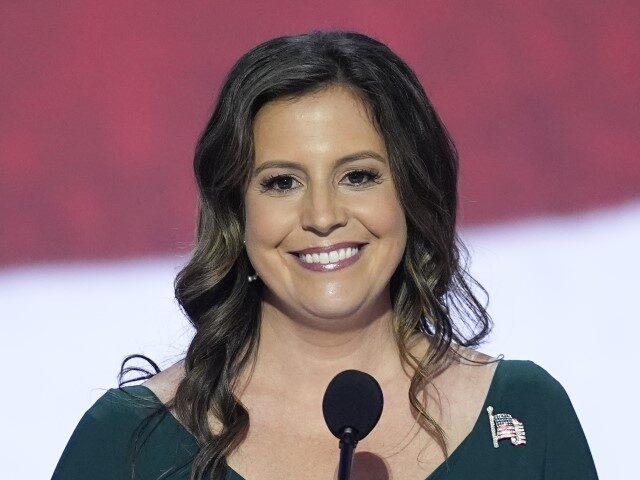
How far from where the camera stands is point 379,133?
290 centimetres

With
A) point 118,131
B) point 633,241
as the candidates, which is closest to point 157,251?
point 118,131

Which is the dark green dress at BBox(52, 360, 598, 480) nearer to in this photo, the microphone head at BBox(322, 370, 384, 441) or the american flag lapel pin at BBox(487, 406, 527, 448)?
the american flag lapel pin at BBox(487, 406, 527, 448)

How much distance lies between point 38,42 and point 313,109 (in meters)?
1.01

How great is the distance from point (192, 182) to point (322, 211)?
0.88 meters

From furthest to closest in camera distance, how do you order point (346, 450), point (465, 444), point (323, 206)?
1. point (465, 444)
2. point (323, 206)
3. point (346, 450)

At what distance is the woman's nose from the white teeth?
54 mm

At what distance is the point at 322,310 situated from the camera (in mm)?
2867

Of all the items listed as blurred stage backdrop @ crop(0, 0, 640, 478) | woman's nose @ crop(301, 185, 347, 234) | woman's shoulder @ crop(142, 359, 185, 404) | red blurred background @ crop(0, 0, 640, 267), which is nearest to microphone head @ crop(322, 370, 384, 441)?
woman's nose @ crop(301, 185, 347, 234)

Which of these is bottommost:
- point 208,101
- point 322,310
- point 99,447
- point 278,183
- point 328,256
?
point 99,447

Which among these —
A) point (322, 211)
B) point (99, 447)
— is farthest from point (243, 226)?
point (99, 447)

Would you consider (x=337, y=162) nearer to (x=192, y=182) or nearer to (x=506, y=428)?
(x=506, y=428)

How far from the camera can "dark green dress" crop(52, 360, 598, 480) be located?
2.88m

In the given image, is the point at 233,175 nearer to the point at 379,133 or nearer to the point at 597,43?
the point at 379,133

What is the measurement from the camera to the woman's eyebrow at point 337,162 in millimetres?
2824
